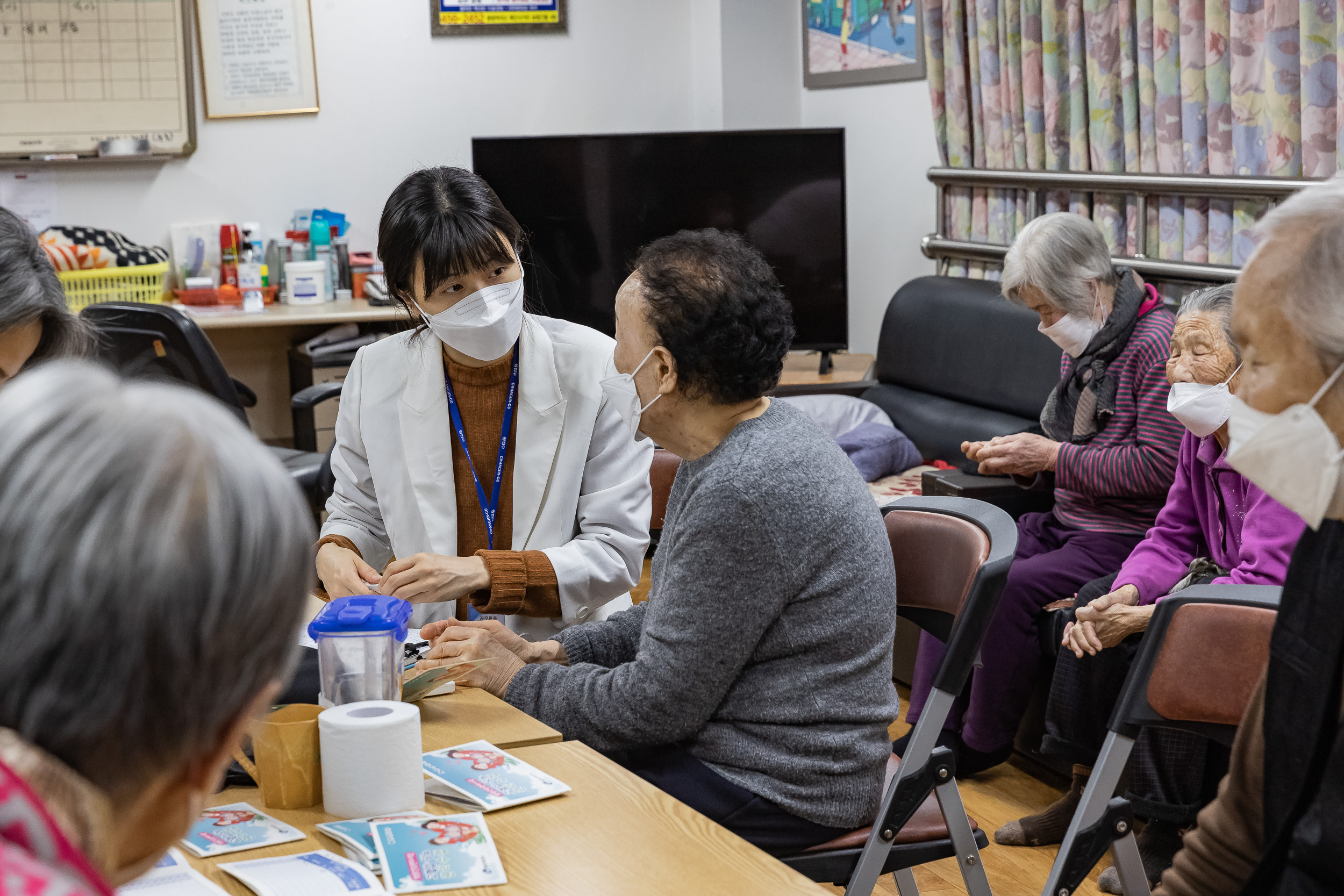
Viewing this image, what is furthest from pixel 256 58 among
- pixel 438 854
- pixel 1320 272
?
pixel 1320 272

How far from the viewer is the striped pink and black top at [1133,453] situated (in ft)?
9.60

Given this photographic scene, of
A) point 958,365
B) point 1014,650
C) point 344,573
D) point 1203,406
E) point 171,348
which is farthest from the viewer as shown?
point 958,365

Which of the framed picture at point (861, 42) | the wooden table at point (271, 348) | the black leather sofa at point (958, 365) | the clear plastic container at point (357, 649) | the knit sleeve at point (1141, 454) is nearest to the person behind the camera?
the clear plastic container at point (357, 649)

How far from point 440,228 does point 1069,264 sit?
1.79 meters

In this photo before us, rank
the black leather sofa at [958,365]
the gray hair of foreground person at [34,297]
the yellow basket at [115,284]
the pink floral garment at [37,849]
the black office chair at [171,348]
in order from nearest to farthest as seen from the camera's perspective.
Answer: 1. the pink floral garment at [37,849]
2. the gray hair of foreground person at [34,297]
3. the black office chair at [171,348]
4. the black leather sofa at [958,365]
5. the yellow basket at [115,284]

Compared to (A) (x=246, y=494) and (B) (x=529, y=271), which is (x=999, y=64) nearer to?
(B) (x=529, y=271)

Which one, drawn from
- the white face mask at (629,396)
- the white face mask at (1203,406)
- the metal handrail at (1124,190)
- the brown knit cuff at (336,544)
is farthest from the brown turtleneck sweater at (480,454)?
the metal handrail at (1124,190)

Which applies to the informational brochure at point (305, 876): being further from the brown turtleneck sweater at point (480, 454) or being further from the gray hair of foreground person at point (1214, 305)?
the gray hair of foreground person at point (1214, 305)

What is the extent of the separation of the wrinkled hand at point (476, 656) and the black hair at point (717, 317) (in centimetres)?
44

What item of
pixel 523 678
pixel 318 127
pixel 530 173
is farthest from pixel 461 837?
pixel 318 127

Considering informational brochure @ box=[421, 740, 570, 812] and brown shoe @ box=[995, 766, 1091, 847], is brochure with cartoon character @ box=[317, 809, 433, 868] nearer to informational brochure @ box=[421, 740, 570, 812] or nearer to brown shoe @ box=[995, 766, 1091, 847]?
informational brochure @ box=[421, 740, 570, 812]

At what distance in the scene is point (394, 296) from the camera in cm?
218

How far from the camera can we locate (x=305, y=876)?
115cm

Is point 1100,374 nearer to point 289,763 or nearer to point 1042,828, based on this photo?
point 1042,828
